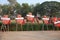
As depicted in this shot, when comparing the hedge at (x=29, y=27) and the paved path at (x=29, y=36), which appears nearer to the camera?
the paved path at (x=29, y=36)

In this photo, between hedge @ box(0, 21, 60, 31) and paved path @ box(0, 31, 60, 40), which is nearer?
paved path @ box(0, 31, 60, 40)

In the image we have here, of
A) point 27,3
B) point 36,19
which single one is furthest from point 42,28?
point 27,3

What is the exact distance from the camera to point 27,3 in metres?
12.5

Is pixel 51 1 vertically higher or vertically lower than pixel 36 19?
higher

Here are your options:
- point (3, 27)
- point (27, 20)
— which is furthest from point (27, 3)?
point (3, 27)

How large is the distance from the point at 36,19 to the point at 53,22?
100cm

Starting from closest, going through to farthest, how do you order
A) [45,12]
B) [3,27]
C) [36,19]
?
[3,27] < [36,19] < [45,12]

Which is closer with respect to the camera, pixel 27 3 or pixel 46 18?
pixel 46 18

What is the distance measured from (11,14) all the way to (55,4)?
2582mm

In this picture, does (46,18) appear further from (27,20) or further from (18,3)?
(18,3)

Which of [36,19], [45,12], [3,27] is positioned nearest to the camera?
[3,27]

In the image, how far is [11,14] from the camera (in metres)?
A: 12.5

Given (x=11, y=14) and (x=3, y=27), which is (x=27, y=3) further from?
(x=3, y=27)

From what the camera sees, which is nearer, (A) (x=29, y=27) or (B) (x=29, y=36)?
(B) (x=29, y=36)
